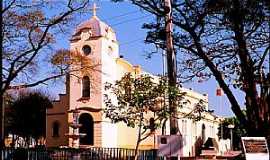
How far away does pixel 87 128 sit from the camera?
4309 centimetres

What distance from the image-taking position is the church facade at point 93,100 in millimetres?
42344

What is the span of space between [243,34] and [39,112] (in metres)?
38.3

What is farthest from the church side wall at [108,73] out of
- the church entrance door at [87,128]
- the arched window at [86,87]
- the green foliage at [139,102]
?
the green foliage at [139,102]

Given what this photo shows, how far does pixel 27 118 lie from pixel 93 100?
9.84 m

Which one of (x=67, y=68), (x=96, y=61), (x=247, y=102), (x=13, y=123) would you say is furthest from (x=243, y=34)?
(x=13, y=123)

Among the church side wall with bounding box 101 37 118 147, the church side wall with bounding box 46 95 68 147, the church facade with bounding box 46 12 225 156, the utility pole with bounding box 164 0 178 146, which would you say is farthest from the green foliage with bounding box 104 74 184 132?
the church side wall with bounding box 46 95 68 147

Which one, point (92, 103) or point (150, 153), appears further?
point (92, 103)

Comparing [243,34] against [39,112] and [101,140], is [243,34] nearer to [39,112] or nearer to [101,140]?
[101,140]

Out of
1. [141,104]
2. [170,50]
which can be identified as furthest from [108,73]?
[170,50]

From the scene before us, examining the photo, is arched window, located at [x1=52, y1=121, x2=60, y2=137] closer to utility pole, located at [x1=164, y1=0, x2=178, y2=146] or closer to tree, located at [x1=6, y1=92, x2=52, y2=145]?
tree, located at [x1=6, y1=92, x2=52, y2=145]

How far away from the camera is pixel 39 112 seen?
50.2m

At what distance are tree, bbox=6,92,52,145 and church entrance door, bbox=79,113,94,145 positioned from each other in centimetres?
640

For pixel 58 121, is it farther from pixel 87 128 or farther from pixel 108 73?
pixel 108 73

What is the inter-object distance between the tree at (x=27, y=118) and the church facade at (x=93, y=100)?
3.72 m
